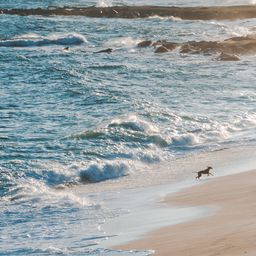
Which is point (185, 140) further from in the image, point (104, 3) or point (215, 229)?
point (104, 3)

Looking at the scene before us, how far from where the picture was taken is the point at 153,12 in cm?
5812

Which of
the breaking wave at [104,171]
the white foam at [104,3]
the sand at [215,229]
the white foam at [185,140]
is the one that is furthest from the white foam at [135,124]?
the white foam at [104,3]

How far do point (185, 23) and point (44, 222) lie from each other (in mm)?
41500

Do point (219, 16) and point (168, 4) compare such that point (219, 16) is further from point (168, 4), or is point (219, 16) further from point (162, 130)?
point (162, 130)

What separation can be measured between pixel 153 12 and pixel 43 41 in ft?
57.6

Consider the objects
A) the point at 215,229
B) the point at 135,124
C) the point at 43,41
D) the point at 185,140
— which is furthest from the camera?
the point at 43,41

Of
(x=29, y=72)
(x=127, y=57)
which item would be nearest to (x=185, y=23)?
(x=127, y=57)

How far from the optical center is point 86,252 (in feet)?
32.6

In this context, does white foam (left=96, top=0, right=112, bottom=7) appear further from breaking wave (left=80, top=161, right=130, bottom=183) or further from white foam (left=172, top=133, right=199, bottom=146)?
breaking wave (left=80, top=161, right=130, bottom=183)

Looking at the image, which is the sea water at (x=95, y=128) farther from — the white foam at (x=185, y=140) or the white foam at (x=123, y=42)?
the white foam at (x=123, y=42)

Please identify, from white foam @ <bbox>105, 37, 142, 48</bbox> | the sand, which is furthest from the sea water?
white foam @ <bbox>105, 37, 142, 48</bbox>

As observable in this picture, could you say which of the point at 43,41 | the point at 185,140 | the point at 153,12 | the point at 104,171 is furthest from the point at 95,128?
the point at 153,12

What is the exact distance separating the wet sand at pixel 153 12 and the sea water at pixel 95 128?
61.2ft

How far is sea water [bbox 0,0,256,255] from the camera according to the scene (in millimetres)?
12195
